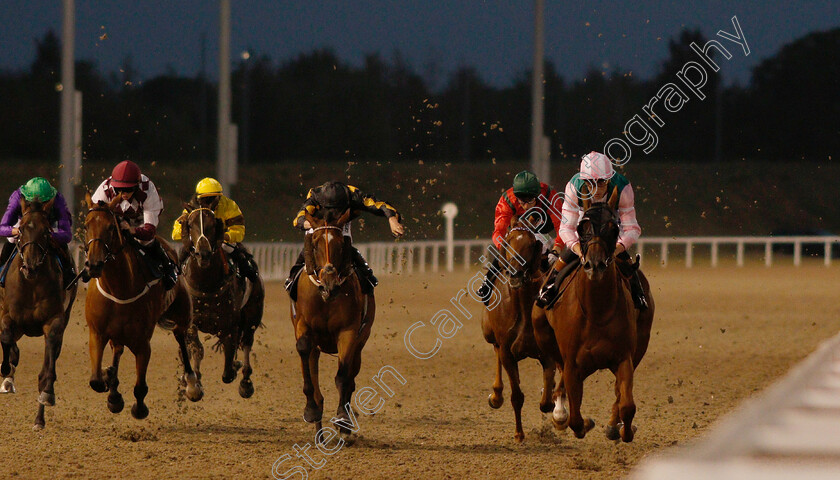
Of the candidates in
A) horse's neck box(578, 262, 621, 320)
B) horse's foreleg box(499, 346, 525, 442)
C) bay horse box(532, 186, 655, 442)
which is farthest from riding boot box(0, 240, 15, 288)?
horse's neck box(578, 262, 621, 320)

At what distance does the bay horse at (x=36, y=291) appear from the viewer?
324 inches

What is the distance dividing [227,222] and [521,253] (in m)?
3.17

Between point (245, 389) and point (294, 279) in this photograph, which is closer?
point (294, 279)

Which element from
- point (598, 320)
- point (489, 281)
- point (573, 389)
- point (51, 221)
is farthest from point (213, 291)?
point (598, 320)

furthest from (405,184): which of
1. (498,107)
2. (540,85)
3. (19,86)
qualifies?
(540,85)

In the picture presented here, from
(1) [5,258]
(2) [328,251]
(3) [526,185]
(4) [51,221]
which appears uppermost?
(3) [526,185]

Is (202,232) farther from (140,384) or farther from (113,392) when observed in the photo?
(113,392)

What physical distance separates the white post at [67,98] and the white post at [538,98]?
6419 millimetres

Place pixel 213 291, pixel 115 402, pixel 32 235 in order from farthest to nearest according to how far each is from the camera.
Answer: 1. pixel 213 291
2. pixel 32 235
3. pixel 115 402

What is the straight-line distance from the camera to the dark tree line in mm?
56812

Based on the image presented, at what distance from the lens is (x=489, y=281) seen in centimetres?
805

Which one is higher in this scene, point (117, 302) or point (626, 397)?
point (117, 302)

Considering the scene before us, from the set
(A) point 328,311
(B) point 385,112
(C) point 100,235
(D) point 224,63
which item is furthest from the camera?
(B) point 385,112

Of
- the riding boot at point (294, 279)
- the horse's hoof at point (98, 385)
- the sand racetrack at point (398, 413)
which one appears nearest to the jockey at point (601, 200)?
the sand racetrack at point (398, 413)
